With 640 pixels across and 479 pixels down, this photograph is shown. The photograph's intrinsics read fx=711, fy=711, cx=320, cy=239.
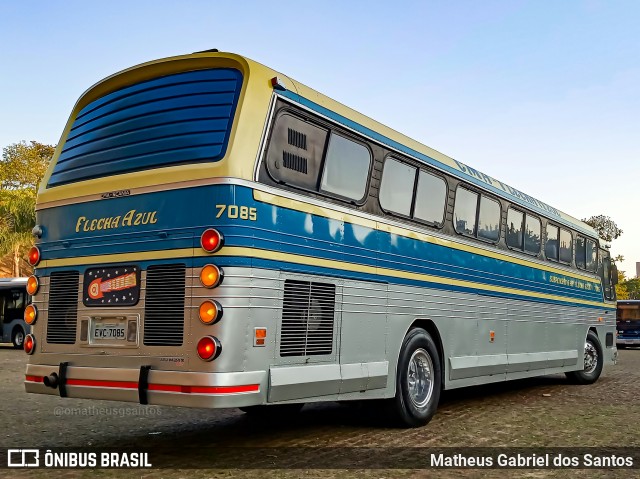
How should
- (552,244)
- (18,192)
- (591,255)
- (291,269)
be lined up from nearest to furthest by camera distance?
(291,269) < (552,244) < (591,255) < (18,192)

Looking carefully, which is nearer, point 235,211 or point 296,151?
point 235,211

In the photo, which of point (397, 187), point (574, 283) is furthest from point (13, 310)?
point (397, 187)

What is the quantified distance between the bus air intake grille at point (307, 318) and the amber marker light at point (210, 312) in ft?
2.34

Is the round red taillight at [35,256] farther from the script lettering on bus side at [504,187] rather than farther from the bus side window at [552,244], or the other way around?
the bus side window at [552,244]

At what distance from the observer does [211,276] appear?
5.68 meters

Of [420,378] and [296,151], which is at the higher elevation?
[296,151]

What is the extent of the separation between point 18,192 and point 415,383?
1890 inches

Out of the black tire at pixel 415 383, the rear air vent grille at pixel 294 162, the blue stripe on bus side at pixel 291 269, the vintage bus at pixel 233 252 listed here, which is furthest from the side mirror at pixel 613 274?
the rear air vent grille at pixel 294 162

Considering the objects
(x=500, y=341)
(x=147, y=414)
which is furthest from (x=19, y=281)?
(x=500, y=341)

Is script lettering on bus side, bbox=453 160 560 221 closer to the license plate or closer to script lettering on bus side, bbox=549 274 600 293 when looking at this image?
script lettering on bus side, bbox=549 274 600 293

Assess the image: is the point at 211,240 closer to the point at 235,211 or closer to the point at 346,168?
the point at 235,211

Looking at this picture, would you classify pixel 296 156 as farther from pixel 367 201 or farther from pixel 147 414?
pixel 147 414

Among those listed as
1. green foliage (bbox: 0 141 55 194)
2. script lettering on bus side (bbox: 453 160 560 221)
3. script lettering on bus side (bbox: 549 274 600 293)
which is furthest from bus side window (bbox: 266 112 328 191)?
green foliage (bbox: 0 141 55 194)

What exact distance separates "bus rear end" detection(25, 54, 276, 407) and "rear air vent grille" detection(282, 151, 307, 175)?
44cm
